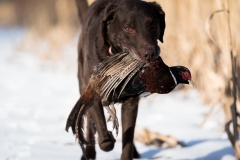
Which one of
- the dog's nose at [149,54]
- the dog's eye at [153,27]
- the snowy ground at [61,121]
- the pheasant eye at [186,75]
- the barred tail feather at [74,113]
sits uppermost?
the dog's eye at [153,27]

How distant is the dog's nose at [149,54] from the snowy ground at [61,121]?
1.25 m

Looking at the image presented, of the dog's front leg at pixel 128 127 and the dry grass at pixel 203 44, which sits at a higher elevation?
the dry grass at pixel 203 44

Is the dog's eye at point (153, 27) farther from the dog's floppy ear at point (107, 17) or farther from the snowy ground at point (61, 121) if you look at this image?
the snowy ground at point (61, 121)

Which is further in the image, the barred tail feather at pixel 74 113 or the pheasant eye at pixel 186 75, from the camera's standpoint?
the barred tail feather at pixel 74 113

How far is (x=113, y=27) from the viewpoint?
3203 millimetres

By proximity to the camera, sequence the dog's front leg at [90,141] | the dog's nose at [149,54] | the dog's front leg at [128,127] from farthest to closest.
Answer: the dog's front leg at [90,141]
the dog's front leg at [128,127]
the dog's nose at [149,54]

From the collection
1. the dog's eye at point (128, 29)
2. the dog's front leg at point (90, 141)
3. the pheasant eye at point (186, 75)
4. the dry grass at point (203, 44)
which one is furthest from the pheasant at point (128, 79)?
the dog's front leg at point (90, 141)

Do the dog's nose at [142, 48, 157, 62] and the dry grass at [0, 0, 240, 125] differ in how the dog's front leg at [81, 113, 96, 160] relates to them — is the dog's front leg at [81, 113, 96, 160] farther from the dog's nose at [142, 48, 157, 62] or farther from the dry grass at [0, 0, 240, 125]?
the dog's nose at [142, 48, 157, 62]

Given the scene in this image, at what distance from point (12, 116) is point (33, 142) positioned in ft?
4.45

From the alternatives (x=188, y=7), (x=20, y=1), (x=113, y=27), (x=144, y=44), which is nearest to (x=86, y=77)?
(x=113, y=27)

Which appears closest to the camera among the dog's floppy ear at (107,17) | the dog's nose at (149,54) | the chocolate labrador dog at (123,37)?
the dog's nose at (149,54)

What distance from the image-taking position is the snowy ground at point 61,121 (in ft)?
13.0

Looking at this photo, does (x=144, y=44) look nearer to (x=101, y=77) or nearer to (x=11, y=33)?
(x=101, y=77)

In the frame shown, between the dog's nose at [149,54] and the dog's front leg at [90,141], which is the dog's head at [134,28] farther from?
the dog's front leg at [90,141]
